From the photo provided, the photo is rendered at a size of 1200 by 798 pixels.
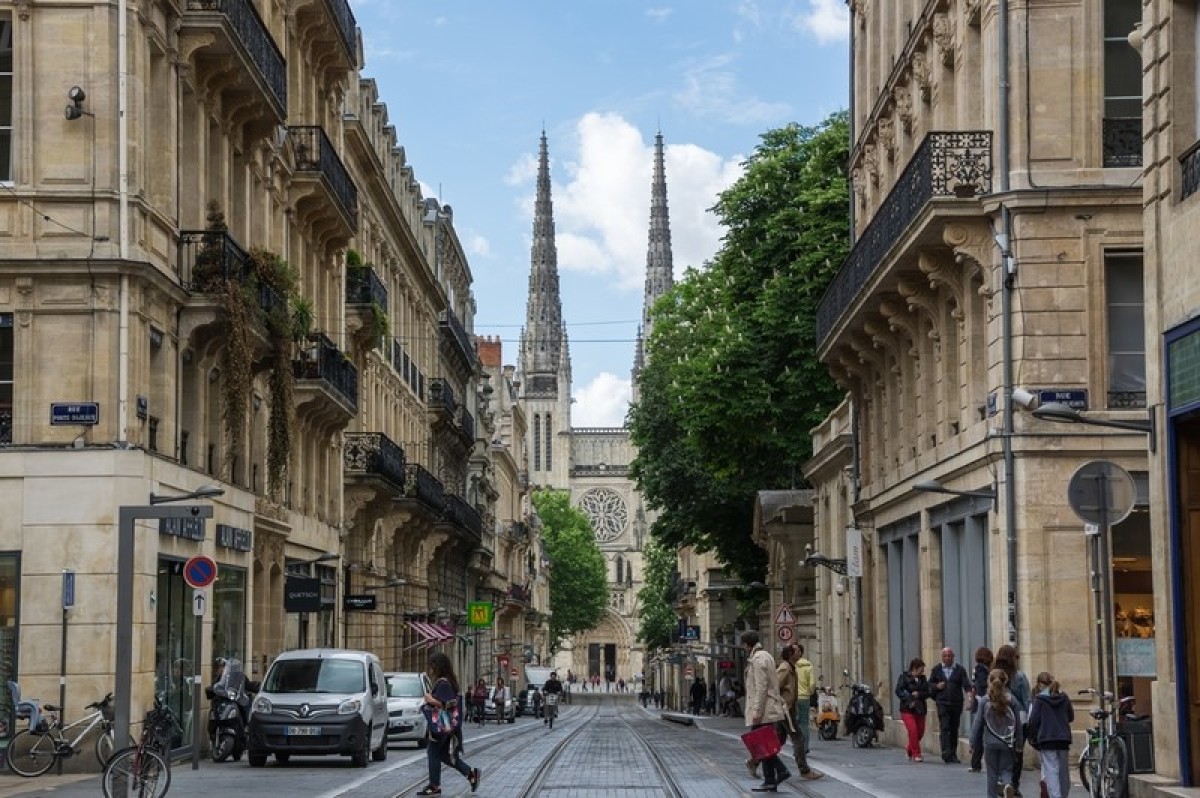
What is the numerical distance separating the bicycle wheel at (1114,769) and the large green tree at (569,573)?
158 meters

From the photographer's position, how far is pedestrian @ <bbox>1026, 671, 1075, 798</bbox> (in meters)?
19.1

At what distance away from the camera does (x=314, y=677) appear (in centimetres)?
3061

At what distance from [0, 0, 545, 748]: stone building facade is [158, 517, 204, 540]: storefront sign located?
0.18ft

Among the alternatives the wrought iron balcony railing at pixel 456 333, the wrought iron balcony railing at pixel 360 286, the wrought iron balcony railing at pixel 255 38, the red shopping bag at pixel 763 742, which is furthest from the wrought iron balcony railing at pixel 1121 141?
the wrought iron balcony railing at pixel 456 333

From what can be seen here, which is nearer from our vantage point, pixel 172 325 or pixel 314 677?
pixel 172 325

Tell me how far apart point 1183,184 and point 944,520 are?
46.6 feet

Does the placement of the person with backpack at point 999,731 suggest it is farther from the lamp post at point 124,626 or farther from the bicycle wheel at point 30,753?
the bicycle wheel at point 30,753

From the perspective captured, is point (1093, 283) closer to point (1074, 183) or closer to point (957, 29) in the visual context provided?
point (1074, 183)

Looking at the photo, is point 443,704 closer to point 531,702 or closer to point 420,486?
point 420,486

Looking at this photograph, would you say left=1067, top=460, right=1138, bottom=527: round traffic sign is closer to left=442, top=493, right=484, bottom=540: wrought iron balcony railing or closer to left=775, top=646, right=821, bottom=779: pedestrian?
left=775, top=646, right=821, bottom=779: pedestrian

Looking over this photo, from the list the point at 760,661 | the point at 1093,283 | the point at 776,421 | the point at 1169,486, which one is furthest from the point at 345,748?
the point at 776,421

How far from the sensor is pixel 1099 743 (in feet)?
64.0

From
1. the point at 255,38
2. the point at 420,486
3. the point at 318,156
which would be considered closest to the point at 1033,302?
the point at 255,38

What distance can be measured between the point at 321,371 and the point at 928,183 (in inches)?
601
